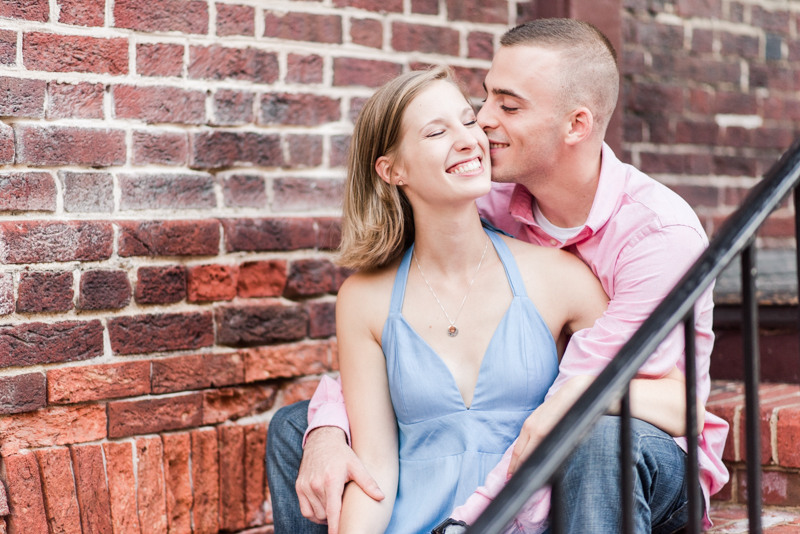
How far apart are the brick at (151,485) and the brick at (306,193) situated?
848mm

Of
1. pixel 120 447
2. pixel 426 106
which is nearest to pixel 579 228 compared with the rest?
pixel 426 106

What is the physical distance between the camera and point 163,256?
7.97 ft

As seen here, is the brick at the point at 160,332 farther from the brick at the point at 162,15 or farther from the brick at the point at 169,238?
the brick at the point at 162,15

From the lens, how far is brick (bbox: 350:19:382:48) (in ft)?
9.04

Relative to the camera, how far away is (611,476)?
1696 mm

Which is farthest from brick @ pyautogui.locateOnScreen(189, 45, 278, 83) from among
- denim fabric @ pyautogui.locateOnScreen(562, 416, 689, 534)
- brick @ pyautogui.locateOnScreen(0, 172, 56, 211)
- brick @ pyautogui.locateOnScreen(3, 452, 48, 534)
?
denim fabric @ pyautogui.locateOnScreen(562, 416, 689, 534)

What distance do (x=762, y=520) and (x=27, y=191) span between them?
2172 mm

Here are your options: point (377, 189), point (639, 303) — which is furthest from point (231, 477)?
point (639, 303)

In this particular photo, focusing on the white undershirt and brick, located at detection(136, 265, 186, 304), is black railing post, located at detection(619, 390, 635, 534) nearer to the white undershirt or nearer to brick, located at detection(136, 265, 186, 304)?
the white undershirt

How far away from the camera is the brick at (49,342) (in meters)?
2.17

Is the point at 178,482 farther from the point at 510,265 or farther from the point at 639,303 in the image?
the point at 639,303

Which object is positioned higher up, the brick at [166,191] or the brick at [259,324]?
the brick at [166,191]

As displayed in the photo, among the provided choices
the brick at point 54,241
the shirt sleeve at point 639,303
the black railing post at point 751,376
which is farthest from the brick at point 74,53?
the black railing post at point 751,376

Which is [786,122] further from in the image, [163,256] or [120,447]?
[120,447]
